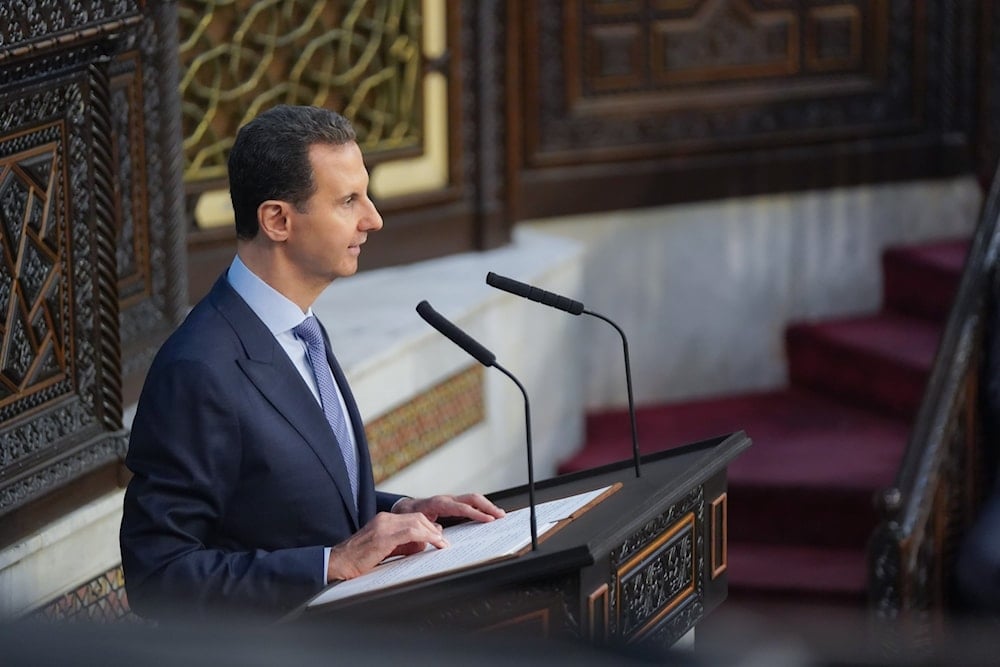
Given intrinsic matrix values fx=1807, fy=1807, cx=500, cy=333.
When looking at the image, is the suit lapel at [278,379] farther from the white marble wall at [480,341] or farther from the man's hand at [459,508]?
the white marble wall at [480,341]

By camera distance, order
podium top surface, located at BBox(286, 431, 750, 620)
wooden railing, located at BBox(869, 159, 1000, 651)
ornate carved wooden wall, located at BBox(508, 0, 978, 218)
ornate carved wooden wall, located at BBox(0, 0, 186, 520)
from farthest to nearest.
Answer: ornate carved wooden wall, located at BBox(508, 0, 978, 218) → wooden railing, located at BBox(869, 159, 1000, 651) → ornate carved wooden wall, located at BBox(0, 0, 186, 520) → podium top surface, located at BBox(286, 431, 750, 620)

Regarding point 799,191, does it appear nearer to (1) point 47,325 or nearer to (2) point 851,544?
(2) point 851,544

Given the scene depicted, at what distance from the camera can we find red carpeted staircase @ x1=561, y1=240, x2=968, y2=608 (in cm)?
594

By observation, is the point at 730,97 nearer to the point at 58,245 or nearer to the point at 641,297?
the point at 641,297

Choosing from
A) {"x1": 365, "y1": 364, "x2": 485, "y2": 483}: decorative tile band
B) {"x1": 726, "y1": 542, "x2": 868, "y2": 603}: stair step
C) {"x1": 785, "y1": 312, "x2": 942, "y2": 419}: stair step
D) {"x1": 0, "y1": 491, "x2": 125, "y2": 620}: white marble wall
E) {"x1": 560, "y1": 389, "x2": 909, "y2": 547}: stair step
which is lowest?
{"x1": 726, "y1": 542, "x2": 868, "y2": 603}: stair step

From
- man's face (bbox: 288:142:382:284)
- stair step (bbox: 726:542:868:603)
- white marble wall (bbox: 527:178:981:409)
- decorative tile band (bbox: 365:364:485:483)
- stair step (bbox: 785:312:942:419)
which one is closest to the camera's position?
man's face (bbox: 288:142:382:284)

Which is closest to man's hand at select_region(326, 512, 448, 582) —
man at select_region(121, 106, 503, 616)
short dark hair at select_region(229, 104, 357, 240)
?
man at select_region(121, 106, 503, 616)

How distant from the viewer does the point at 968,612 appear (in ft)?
18.3

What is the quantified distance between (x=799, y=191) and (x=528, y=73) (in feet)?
4.14

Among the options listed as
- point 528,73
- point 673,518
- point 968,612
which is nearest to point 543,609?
point 673,518

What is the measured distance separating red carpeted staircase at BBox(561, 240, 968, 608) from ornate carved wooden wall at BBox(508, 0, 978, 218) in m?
0.51

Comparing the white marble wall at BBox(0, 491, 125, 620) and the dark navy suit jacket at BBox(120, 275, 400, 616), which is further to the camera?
the white marble wall at BBox(0, 491, 125, 620)

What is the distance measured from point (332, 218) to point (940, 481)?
10.9ft

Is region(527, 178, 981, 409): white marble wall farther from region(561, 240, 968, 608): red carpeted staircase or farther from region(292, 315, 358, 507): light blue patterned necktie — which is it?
region(292, 315, 358, 507): light blue patterned necktie
